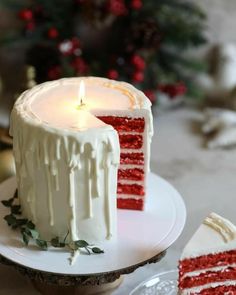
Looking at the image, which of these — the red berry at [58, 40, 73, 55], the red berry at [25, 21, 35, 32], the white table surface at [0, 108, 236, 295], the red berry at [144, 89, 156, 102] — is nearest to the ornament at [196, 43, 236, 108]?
the white table surface at [0, 108, 236, 295]

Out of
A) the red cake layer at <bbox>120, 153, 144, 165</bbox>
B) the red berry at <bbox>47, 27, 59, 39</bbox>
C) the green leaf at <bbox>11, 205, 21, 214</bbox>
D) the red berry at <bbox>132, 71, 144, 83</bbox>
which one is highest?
the red berry at <bbox>47, 27, 59, 39</bbox>

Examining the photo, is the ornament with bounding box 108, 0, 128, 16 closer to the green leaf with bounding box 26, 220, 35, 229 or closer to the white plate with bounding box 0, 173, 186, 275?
the white plate with bounding box 0, 173, 186, 275

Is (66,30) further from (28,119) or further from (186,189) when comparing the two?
(28,119)

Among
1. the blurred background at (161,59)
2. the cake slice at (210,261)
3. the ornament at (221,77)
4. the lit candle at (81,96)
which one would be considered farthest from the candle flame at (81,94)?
the ornament at (221,77)

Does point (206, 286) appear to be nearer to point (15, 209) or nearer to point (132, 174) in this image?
point (132, 174)

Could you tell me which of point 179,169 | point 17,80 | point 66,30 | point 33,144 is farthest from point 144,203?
point 17,80

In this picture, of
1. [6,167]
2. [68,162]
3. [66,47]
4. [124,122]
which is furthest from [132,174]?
[66,47]

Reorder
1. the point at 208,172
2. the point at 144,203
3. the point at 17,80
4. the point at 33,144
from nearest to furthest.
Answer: the point at 33,144 → the point at 144,203 → the point at 208,172 → the point at 17,80
